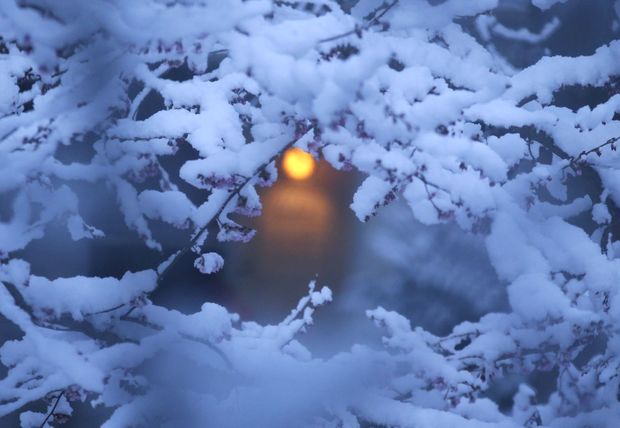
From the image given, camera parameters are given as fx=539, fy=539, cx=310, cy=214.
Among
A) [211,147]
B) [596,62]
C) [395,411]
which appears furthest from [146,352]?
[596,62]

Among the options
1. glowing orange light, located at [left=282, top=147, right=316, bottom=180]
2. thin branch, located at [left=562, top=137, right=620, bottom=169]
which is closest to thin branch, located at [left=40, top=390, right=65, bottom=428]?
thin branch, located at [left=562, top=137, right=620, bottom=169]

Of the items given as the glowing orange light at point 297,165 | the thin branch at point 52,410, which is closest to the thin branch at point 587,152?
the thin branch at point 52,410

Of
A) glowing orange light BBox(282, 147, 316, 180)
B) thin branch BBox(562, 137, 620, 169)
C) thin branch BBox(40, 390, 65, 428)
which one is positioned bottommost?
glowing orange light BBox(282, 147, 316, 180)

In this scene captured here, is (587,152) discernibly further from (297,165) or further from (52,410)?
(297,165)

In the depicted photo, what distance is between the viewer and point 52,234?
447 cm

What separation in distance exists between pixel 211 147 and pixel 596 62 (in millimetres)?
1922

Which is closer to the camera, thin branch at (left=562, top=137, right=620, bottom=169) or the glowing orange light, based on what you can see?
thin branch at (left=562, top=137, right=620, bottom=169)

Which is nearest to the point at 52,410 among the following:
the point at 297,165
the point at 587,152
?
the point at 587,152

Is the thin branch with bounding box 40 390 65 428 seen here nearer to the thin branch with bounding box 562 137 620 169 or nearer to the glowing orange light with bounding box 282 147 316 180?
the thin branch with bounding box 562 137 620 169

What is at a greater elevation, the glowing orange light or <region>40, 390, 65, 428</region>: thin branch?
<region>40, 390, 65, 428</region>: thin branch

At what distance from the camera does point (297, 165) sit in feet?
18.6

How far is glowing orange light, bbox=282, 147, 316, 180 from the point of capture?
562 cm

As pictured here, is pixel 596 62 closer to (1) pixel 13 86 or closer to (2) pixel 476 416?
(2) pixel 476 416

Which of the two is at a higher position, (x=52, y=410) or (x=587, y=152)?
(x=587, y=152)
